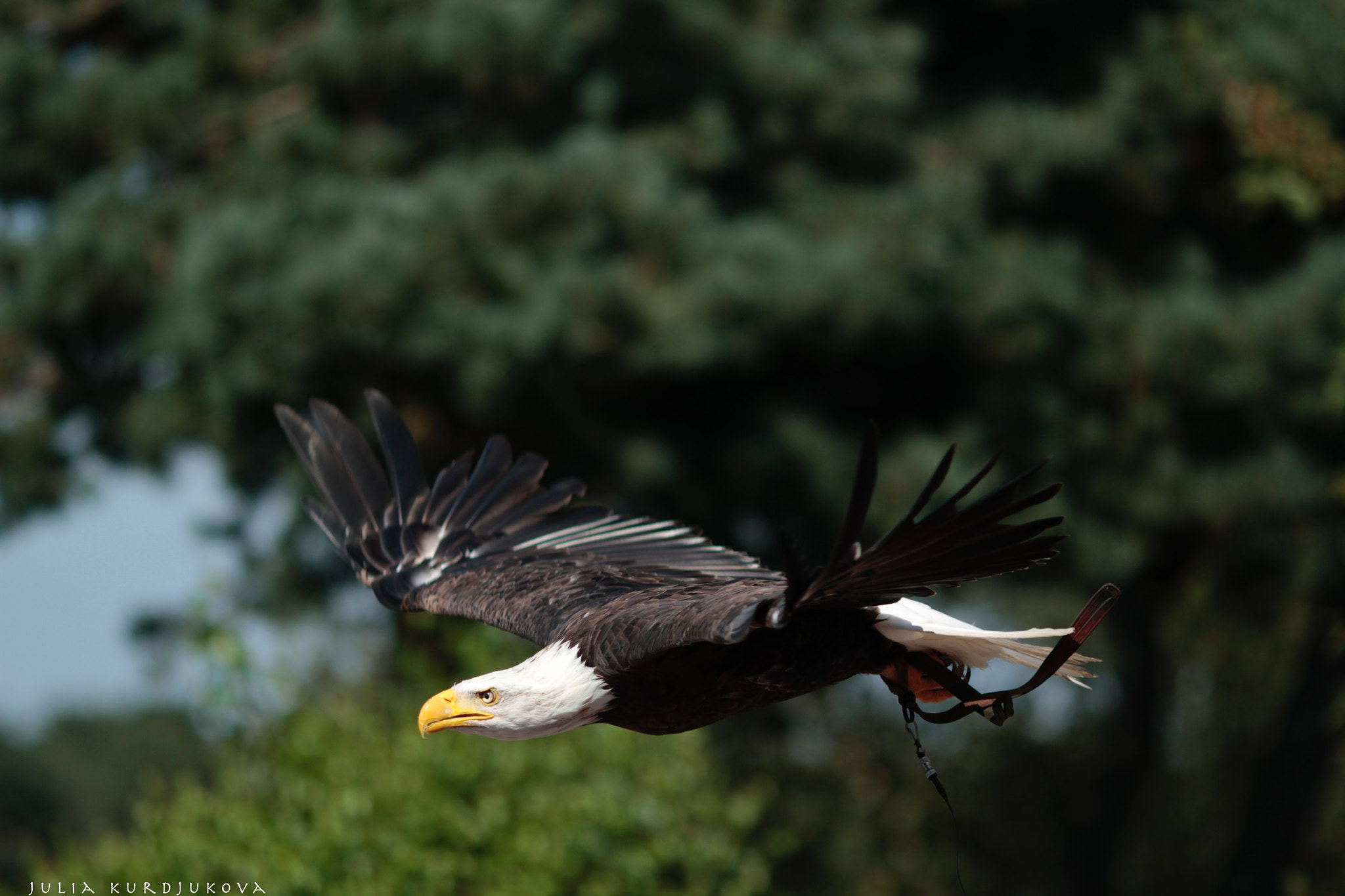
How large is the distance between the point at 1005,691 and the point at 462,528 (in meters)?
1.94

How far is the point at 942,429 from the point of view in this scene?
26.0ft

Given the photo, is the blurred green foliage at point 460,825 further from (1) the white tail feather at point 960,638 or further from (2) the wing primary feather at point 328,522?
(1) the white tail feather at point 960,638

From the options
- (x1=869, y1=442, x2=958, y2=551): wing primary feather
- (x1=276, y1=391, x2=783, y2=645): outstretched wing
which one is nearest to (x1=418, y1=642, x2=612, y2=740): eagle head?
(x1=869, y1=442, x2=958, y2=551): wing primary feather

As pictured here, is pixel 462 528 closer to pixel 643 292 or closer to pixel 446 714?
pixel 446 714

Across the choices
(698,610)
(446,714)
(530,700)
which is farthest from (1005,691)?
(446,714)

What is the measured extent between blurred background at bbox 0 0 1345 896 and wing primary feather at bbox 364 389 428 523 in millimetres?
1759

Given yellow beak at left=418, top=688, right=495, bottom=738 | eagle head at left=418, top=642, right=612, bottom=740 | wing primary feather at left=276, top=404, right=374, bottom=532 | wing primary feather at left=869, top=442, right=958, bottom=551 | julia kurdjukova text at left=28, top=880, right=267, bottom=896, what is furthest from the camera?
julia kurdjukova text at left=28, top=880, right=267, bottom=896

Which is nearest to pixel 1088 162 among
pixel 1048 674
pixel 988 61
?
pixel 988 61

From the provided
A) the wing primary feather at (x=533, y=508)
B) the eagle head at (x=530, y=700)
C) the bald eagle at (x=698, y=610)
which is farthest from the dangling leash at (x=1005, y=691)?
the wing primary feather at (x=533, y=508)

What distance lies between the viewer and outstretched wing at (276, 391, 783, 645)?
342cm

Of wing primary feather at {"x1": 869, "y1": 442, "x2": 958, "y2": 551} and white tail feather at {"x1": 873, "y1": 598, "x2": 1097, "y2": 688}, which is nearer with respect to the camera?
wing primary feather at {"x1": 869, "y1": 442, "x2": 958, "y2": 551}

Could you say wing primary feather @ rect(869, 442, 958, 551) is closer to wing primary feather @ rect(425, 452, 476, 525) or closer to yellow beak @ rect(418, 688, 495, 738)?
yellow beak @ rect(418, 688, 495, 738)

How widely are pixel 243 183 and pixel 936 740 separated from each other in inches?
335

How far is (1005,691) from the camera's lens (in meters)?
2.24
